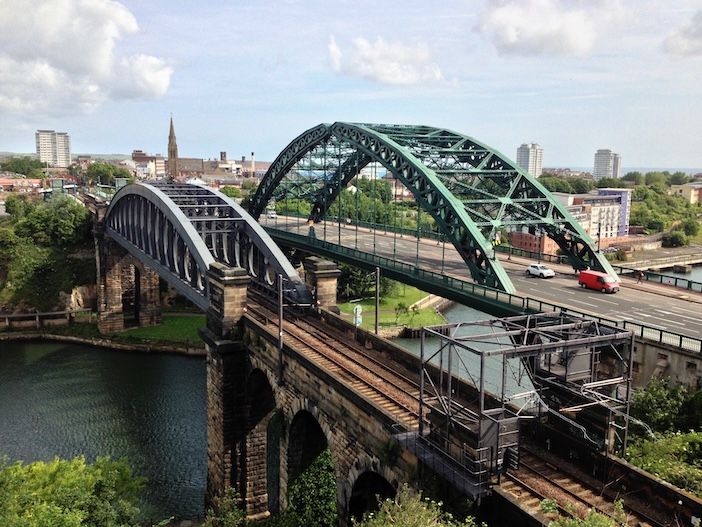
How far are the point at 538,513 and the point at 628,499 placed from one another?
3.03m

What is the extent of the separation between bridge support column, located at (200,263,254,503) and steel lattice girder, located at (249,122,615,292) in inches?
710

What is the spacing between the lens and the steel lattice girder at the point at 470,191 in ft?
147

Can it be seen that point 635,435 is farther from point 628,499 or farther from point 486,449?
point 486,449

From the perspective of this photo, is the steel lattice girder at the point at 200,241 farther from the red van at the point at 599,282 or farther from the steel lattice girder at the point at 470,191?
the red van at the point at 599,282

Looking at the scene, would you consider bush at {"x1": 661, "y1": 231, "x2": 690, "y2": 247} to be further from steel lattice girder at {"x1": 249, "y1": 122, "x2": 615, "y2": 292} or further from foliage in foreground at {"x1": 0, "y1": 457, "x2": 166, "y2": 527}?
foliage in foreground at {"x1": 0, "y1": 457, "x2": 166, "y2": 527}

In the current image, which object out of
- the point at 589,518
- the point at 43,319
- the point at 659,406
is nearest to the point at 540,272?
the point at 659,406

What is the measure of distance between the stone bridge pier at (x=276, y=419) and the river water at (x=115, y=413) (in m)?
4.84

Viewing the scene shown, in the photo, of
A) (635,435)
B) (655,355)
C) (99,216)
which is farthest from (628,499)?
(99,216)

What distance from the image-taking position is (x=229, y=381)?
100 feet

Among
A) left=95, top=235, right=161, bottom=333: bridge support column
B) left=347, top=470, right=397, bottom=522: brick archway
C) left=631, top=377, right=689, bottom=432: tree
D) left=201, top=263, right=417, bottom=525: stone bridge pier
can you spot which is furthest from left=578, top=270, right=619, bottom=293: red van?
left=95, top=235, right=161, bottom=333: bridge support column

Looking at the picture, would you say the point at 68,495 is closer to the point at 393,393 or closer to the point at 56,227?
the point at 393,393

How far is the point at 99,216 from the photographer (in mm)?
71812

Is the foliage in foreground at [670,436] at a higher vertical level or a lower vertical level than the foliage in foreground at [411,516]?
lower

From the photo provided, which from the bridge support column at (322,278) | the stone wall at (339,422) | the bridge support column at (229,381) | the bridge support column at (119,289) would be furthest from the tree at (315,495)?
the bridge support column at (119,289)
